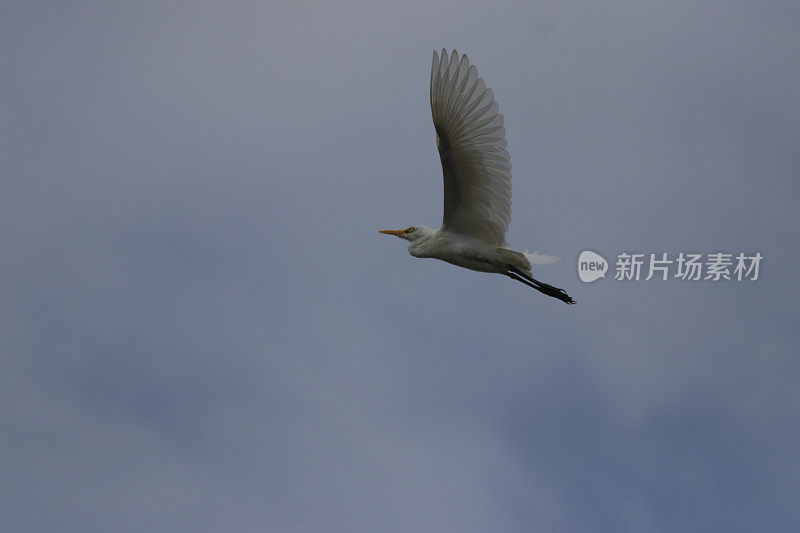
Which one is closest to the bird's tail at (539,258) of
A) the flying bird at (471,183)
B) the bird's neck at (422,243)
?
the flying bird at (471,183)

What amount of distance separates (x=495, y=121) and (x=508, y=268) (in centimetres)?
254

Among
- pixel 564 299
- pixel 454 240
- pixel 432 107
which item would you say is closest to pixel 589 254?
pixel 564 299

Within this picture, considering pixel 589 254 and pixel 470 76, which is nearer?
pixel 470 76

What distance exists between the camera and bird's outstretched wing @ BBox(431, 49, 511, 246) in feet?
58.9

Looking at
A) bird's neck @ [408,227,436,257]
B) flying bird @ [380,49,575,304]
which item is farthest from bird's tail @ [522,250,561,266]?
bird's neck @ [408,227,436,257]

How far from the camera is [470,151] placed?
18.4 meters

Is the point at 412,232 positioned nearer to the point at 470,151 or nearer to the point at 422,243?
the point at 422,243

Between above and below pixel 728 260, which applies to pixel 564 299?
below

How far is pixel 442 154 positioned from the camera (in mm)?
18359

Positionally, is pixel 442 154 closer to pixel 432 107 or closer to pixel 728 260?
pixel 432 107

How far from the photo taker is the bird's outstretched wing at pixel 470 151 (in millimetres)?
17953

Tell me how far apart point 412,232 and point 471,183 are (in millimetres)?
1846

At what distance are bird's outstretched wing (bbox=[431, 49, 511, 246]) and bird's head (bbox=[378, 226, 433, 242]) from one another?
1.72ft

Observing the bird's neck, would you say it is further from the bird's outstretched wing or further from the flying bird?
the bird's outstretched wing
